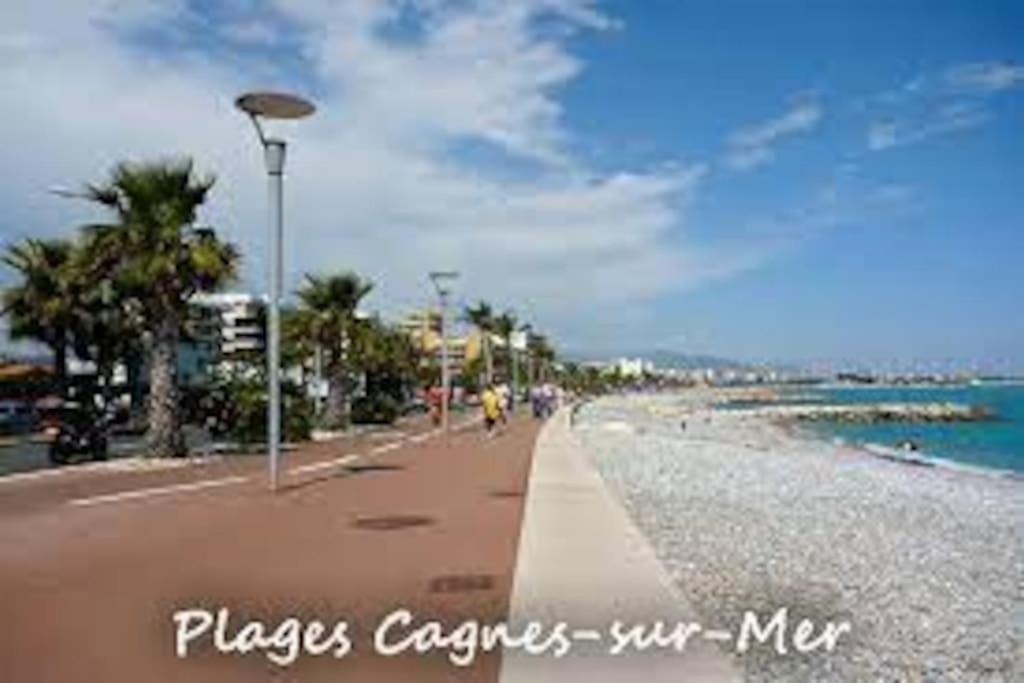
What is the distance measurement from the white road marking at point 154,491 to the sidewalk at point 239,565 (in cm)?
4

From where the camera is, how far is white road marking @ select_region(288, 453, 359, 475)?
78.4 feet

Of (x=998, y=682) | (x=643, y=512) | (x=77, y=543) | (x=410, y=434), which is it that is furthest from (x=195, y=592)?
(x=410, y=434)

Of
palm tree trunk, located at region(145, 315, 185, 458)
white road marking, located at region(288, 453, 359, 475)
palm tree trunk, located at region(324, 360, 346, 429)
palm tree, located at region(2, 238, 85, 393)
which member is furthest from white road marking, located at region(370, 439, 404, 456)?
palm tree, located at region(2, 238, 85, 393)

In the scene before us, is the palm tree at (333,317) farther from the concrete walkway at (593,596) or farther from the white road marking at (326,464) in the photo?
the concrete walkway at (593,596)

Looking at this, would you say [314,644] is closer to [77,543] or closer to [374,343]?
[77,543]

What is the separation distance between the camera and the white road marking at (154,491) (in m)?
18.0

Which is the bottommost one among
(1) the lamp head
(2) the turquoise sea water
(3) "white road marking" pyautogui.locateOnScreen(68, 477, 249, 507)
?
(2) the turquoise sea water

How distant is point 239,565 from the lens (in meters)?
11.0

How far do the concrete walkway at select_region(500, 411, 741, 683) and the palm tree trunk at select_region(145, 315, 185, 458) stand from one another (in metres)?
12.2

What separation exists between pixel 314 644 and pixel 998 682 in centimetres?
388

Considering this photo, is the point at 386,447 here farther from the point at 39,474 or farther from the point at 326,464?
the point at 39,474

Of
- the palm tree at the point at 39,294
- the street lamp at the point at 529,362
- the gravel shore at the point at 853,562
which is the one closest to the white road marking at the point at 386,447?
the gravel shore at the point at 853,562

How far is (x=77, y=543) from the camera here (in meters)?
12.9

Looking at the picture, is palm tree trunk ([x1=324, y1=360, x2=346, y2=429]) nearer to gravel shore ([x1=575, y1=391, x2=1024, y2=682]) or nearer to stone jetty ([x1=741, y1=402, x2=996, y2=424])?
gravel shore ([x1=575, y1=391, x2=1024, y2=682])
